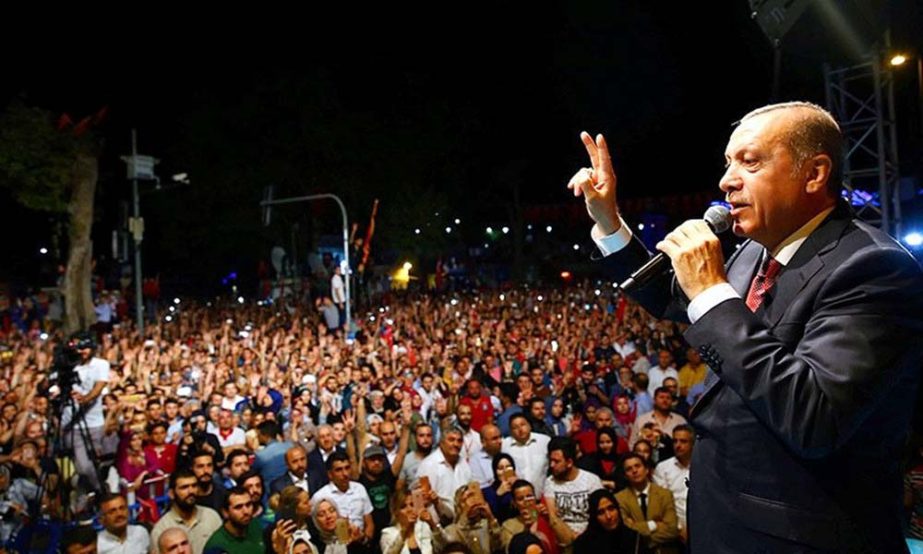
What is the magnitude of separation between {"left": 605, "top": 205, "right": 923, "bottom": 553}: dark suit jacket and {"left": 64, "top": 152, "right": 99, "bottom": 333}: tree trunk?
18300 mm

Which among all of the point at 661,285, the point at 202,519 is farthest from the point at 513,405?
the point at 661,285

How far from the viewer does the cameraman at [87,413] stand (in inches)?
258

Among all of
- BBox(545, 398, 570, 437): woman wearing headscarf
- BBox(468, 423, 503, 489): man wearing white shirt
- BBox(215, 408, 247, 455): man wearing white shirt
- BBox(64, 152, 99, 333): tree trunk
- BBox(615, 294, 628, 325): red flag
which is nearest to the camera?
BBox(468, 423, 503, 489): man wearing white shirt

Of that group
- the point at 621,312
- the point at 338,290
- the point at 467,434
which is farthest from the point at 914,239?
the point at 338,290

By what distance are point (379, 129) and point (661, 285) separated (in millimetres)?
25694

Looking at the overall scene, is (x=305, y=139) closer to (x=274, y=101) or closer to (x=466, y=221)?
(x=274, y=101)

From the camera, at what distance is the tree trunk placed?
1734 cm

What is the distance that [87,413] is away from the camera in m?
7.89

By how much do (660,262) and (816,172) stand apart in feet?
1.25

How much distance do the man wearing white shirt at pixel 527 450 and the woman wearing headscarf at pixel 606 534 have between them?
3.25 feet

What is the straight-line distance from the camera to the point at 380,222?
26.5 m

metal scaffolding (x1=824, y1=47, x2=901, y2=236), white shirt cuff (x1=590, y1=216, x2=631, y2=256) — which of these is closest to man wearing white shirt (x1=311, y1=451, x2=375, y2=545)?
white shirt cuff (x1=590, y1=216, x2=631, y2=256)

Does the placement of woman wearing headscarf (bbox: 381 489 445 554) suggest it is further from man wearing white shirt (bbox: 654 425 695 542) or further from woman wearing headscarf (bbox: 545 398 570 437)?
woman wearing headscarf (bbox: 545 398 570 437)

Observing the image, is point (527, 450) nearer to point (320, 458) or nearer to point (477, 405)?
point (477, 405)
